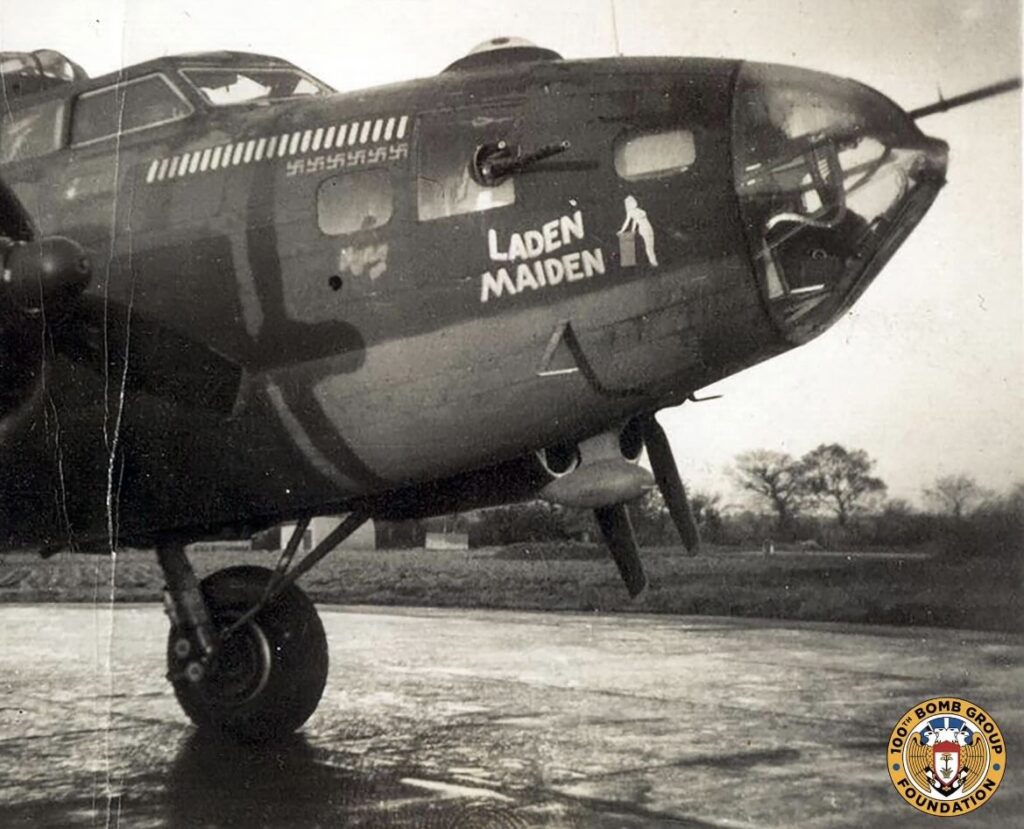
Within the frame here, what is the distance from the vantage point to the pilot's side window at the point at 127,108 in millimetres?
7215

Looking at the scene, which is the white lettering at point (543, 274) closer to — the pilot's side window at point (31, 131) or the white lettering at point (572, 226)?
the white lettering at point (572, 226)

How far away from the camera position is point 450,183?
6.04 m

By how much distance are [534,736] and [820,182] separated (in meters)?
4.64

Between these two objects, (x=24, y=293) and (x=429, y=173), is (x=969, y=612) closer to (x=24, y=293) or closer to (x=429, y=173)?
(x=429, y=173)

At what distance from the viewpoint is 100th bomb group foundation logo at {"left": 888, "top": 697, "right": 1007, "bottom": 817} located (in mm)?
5965

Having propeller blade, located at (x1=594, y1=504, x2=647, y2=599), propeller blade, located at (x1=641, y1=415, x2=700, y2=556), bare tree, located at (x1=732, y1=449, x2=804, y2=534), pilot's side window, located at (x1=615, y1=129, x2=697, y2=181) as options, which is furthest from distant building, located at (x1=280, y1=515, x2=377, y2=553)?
pilot's side window, located at (x1=615, y1=129, x2=697, y2=181)

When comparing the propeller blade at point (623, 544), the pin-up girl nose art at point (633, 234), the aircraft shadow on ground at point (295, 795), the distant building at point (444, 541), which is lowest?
the aircraft shadow on ground at point (295, 795)

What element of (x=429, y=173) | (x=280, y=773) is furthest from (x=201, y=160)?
(x=280, y=773)

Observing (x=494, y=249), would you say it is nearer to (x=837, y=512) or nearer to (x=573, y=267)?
(x=573, y=267)

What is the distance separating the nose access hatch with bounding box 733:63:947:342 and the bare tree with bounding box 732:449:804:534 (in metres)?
2.30

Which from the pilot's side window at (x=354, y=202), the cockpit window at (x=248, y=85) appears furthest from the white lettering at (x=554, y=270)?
the cockpit window at (x=248, y=85)

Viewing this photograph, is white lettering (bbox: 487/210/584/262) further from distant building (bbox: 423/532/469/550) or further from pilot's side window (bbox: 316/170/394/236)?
distant building (bbox: 423/532/469/550)

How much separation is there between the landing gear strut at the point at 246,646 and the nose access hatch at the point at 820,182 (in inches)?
131

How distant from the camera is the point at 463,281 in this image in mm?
6020
